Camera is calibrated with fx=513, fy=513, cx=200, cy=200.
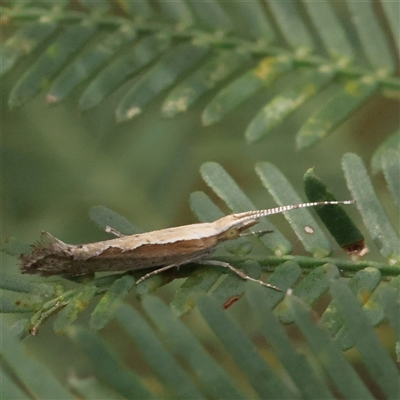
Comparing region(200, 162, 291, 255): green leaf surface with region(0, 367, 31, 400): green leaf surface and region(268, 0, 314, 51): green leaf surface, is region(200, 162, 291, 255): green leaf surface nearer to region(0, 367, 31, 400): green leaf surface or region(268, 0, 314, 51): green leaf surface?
region(268, 0, 314, 51): green leaf surface

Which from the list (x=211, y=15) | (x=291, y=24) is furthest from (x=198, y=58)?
(x=291, y=24)

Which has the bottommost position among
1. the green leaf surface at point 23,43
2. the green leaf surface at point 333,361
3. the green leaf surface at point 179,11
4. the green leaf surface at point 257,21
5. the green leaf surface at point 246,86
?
the green leaf surface at point 333,361

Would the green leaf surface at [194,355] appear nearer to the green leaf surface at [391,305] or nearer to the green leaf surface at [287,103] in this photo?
the green leaf surface at [391,305]

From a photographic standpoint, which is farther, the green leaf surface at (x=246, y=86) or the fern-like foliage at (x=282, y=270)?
the green leaf surface at (x=246, y=86)

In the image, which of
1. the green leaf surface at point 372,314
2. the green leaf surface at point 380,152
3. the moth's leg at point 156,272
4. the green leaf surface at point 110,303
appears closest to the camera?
the green leaf surface at point 372,314

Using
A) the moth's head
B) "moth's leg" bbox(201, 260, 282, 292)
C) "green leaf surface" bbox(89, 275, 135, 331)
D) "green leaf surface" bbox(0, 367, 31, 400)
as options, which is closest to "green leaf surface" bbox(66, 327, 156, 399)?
"green leaf surface" bbox(0, 367, 31, 400)

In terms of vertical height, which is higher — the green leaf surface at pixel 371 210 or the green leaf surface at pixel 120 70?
the green leaf surface at pixel 120 70

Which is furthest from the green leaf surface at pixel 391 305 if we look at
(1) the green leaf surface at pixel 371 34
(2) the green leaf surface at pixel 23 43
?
(2) the green leaf surface at pixel 23 43
